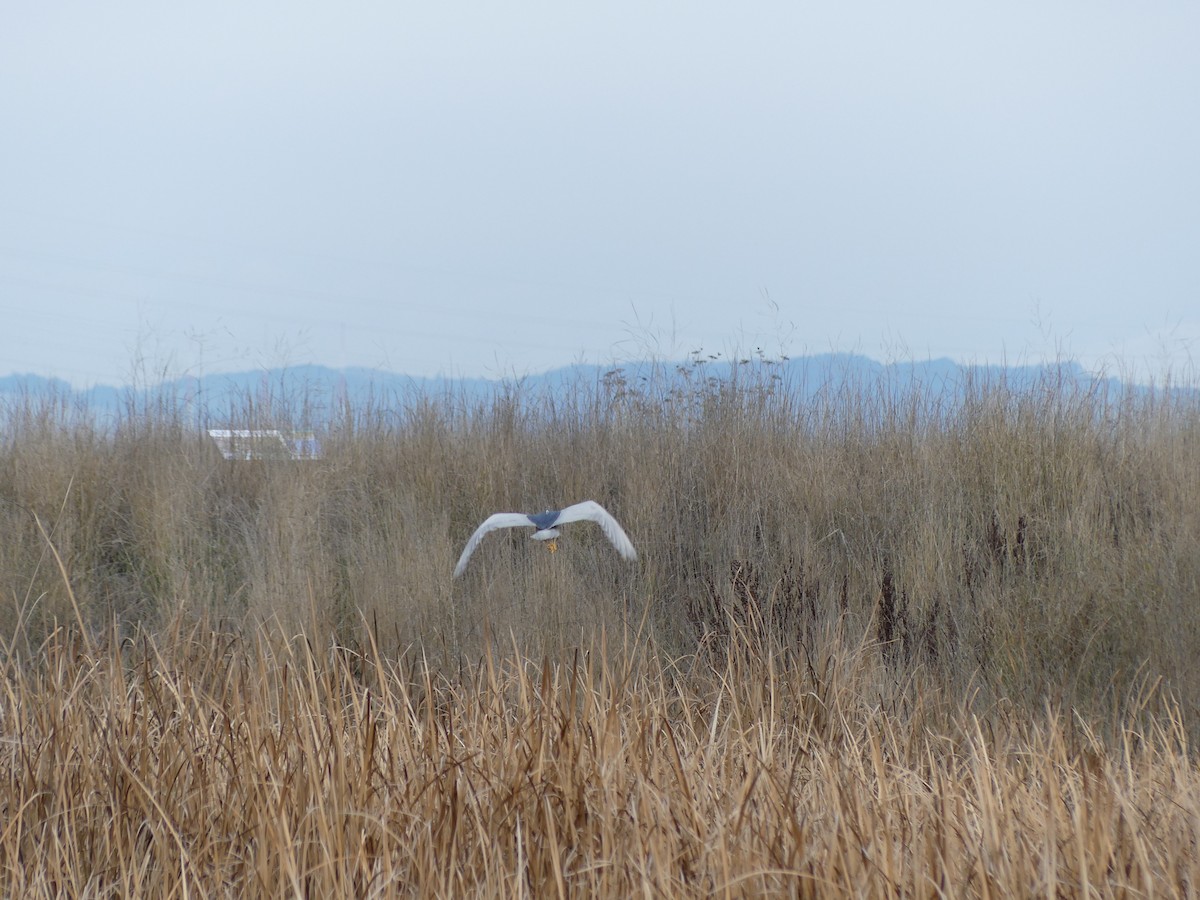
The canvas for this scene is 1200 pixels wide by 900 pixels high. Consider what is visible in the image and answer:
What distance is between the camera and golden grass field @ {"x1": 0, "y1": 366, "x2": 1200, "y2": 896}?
178 cm

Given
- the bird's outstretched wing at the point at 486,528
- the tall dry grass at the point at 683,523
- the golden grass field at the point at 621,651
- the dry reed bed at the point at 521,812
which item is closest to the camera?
the dry reed bed at the point at 521,812

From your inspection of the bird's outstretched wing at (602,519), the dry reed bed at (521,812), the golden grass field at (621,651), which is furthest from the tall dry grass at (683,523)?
the dry reed bed at (521,812)

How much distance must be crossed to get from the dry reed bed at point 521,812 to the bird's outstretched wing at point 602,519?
2.30 m

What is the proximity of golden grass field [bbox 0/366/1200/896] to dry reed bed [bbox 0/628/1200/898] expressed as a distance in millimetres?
13

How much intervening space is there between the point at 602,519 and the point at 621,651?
121 cm

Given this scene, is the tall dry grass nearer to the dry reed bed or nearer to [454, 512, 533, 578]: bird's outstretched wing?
[454, 512, 533, 578]: bird's outstretched wing

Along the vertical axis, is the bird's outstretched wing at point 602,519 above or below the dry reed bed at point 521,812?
above

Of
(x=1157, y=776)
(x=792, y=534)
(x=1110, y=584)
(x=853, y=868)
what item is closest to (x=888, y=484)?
(x=792, y=534)

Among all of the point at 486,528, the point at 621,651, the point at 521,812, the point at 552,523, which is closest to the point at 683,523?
the point at 552,523

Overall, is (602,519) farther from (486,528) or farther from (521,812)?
(521,812)

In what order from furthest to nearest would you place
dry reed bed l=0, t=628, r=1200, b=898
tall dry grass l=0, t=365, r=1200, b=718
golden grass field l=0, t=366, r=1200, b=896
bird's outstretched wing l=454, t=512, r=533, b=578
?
1. bird's outstretched wing l=454, t=512, r=533, b=578
2. tall dry grass l=0, t=365, r=1200, b=718
3. golden grass field l=0, t=366, r=1200, b=896
4. dry reed bed l=0, t=628, r=1200, b=898

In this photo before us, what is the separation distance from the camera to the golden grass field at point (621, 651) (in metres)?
1.78

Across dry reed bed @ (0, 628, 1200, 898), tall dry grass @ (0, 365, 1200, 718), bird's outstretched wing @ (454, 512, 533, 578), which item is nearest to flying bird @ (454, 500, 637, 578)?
bird's outstretched wing @ (454, 512, 533, 578)

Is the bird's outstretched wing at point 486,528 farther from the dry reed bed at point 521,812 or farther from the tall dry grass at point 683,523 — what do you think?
the dry reed bed at point 521,812
